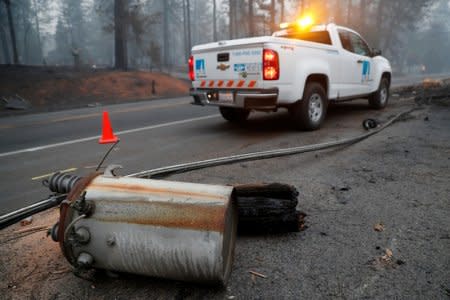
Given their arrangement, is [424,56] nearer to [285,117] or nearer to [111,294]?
[285,117]

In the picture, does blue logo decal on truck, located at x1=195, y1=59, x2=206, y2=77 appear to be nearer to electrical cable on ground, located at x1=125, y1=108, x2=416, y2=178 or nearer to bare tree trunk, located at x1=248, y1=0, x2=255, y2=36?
electrical cable on ground, located at x1=125, y1=108, x2=416, y2=178

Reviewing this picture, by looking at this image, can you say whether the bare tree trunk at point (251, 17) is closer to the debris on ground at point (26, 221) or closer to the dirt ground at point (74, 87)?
the dirt ground at point (74, 87)

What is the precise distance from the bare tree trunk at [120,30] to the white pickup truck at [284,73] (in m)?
17.9

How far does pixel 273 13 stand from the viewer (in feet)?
99.6

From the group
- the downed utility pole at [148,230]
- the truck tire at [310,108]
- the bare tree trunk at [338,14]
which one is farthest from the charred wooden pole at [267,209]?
the bare tree trunk at [338,14]

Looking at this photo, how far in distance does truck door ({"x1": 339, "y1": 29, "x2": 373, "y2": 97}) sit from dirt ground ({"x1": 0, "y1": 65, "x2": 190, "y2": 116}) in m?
11.1

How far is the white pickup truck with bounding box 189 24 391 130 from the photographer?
526cm

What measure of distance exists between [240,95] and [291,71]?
93 cm

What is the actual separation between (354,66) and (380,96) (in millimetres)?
2005

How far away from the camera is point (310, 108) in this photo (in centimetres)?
612

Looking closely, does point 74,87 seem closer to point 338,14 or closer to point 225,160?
point 225,160

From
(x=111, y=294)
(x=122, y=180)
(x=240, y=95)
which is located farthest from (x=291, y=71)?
(x=111, y=294)

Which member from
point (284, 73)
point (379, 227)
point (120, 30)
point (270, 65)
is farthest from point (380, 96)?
point (120, 30)

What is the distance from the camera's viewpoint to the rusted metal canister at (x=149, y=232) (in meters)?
1.67
